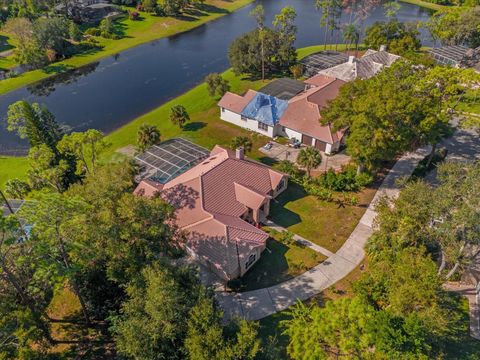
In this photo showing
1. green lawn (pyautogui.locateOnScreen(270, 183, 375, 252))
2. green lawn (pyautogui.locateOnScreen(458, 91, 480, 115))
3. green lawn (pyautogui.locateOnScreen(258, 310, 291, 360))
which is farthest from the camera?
green lawn (pyautogui.locateOnScreen(458, 91, 480, 115))

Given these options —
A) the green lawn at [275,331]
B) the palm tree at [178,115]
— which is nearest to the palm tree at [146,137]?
the palm tree at [178,115]

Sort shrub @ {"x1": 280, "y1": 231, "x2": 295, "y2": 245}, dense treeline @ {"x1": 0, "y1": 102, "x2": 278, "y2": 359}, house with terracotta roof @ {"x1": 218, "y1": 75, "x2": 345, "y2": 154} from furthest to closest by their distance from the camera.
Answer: house with terracotta roof @ {"x1": 218, "y1": 75, "x2": 345, "y2": 154}, shrub @ {"x1": 280, "y1": 231, "x2": 295, "y2": 245}, dense treeline @ {"x1": 0, "y1": 102, "x2": 278, "y2": 359}

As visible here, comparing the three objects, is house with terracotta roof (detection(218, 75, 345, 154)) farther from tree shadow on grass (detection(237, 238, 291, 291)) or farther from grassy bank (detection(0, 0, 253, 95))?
grassy bank (detection(0, 0, 253, 95))

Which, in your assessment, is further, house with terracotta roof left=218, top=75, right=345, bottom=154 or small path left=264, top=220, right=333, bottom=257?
house with terracotta roof left=218, top=75, right=345, bottom=154

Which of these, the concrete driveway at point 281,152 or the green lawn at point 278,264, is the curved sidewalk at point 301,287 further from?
the concrete driveway at point 281,152

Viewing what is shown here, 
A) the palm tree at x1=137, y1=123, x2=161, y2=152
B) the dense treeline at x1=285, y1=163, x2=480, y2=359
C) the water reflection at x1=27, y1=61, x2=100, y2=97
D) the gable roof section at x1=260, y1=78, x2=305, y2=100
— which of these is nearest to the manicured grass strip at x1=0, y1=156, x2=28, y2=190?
the palm tree at x1=137, y1=123, x2=161, y2=152

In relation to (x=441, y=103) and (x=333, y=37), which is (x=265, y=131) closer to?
(x=441, y=103)

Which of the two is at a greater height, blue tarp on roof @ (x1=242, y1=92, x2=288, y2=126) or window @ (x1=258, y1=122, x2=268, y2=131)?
blue tarp on roof @ (x1=242, y1=92, x2=288, y2=126)

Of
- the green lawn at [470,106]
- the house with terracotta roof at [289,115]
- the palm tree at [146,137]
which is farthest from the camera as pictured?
the green lawn at [470,106]

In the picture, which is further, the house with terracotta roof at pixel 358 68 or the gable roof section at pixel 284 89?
the house with terracotta roof at pixel 358 68
